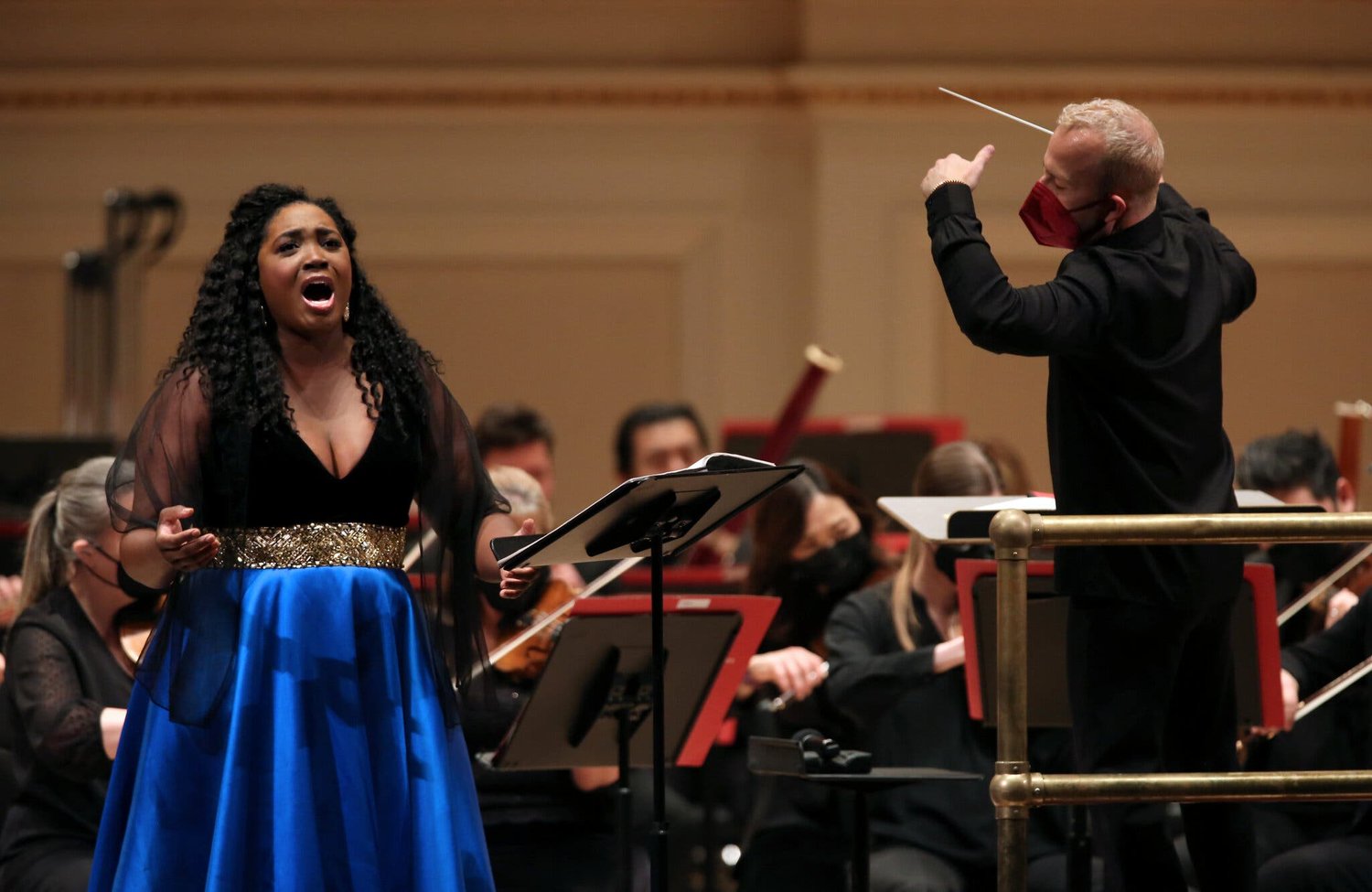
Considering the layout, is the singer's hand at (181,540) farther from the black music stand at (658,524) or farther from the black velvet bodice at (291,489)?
the black music stand at (658,524)

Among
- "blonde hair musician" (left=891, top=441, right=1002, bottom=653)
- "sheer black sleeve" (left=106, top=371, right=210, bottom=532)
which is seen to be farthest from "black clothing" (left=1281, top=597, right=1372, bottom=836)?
"sheer black sleeve" (left=106, top=371, right=210, bottom=532)

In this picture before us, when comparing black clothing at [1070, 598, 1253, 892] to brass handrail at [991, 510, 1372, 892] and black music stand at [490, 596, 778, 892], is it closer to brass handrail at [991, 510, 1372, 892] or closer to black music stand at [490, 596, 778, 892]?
brass handrail at [991, 510, 1372, 892]

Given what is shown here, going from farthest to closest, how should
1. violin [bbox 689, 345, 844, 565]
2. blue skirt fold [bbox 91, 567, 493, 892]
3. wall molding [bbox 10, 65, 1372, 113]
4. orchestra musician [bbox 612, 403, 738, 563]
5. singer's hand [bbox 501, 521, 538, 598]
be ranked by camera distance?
wall molding [bbox 10, 65, 1372, 113] → violin [bbox 689, 345, 844, 565] → orchestra musician [bbox 612, 403, 738, 563] → singer's hand [bbox 501, 521, 538, 598] → blue skirt fold [bbox 91, 567, 493, 892]

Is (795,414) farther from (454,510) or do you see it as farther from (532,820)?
(454,510)

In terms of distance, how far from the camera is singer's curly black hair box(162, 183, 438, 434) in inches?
94.9

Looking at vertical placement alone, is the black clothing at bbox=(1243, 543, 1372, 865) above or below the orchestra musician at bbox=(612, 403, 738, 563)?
below

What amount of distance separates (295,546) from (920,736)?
A: 1.47m

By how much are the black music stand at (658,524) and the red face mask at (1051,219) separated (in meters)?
0.47

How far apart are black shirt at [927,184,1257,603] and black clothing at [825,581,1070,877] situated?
914 millimetres

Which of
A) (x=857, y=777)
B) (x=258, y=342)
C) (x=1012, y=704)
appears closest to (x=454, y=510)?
(x=258, y=342)

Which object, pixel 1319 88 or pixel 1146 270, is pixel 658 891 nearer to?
pixel 1146 270

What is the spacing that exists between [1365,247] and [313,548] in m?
5.85

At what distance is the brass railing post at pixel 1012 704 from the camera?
7.16 ft

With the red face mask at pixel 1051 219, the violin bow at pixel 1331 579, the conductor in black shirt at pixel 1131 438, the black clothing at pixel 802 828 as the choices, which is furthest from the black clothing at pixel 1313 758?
the red face mask at pixel 1051 219
